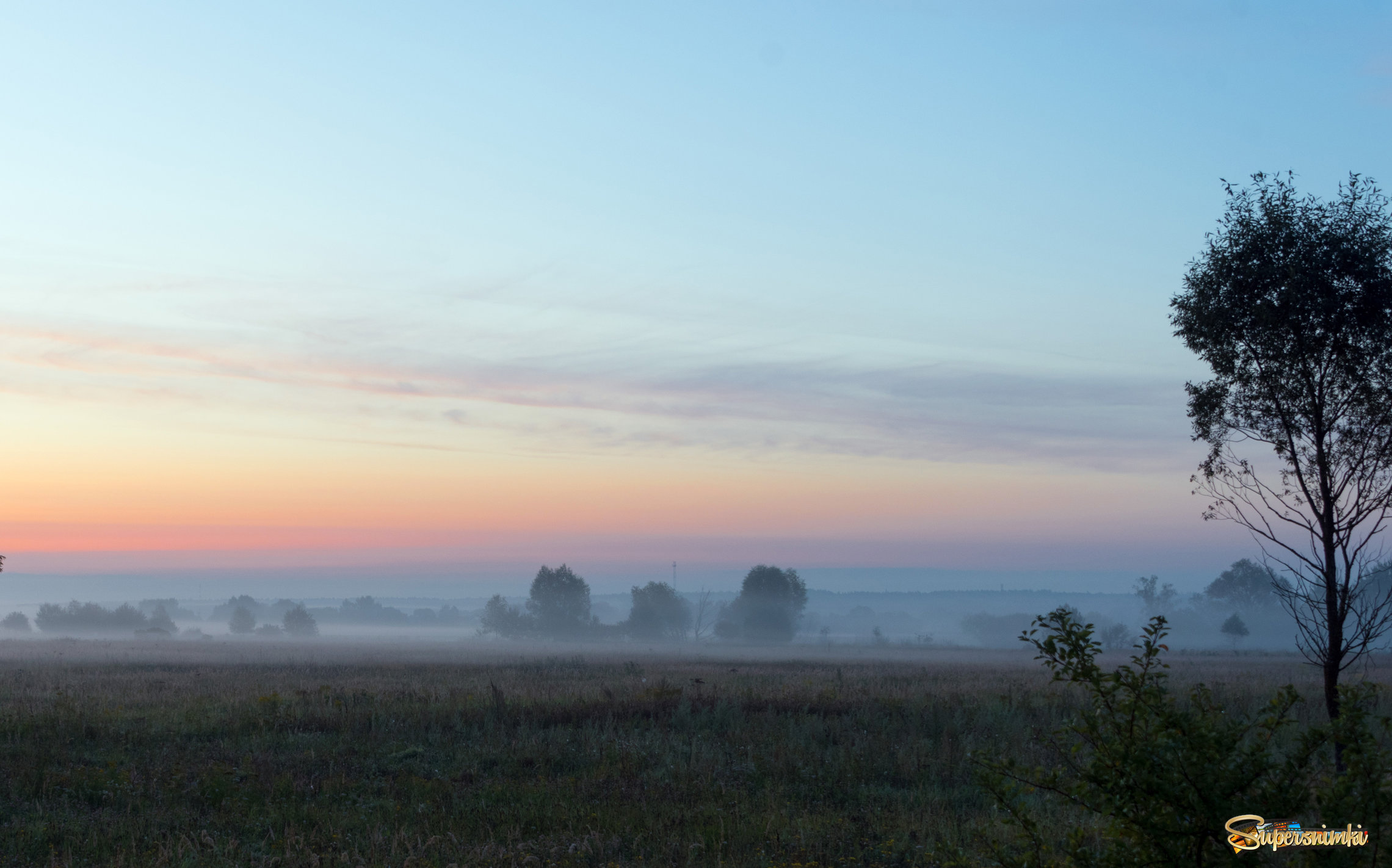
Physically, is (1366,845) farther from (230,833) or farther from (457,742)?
(457,742)

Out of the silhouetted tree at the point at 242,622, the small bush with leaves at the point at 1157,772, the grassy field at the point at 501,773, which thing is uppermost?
the small bush with leaves at the point at 1157,772

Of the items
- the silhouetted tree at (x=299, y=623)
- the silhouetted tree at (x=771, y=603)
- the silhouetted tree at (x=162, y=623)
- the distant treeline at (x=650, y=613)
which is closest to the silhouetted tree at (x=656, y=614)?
the distant treeline at (x=650, y=613)

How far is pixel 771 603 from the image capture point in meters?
142

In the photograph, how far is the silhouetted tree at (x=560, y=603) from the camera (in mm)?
146750

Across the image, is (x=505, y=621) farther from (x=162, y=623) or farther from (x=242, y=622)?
(x=242, y=622)

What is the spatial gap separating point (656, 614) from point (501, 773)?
13815 cm

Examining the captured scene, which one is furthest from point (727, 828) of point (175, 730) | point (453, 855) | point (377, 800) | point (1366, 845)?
point (175, 730)

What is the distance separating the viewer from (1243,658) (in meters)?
72.8

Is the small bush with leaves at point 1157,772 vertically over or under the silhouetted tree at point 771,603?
over

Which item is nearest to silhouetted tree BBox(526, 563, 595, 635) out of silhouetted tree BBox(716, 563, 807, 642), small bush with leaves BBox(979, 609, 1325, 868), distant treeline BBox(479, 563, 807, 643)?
distant treeline BBox(479, 563, 807, 643)

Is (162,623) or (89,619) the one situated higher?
(89,619)

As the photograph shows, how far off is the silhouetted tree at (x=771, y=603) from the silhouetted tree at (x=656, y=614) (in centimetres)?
1459

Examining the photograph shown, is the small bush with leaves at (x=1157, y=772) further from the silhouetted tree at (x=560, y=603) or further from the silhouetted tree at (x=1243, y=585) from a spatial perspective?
the silhouetted tree at (x=1243, y=585)

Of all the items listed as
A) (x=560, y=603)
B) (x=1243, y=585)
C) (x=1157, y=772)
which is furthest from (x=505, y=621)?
(x=1157, y=772)
